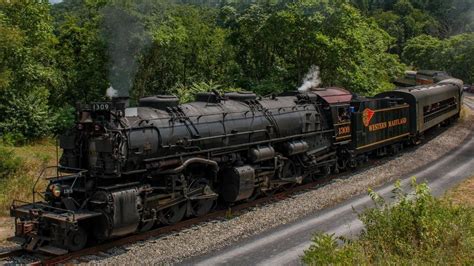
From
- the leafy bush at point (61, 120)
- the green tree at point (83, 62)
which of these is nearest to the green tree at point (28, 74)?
the leafy bush at point (61, 120)

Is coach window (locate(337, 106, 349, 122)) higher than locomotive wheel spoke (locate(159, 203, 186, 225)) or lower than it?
higher

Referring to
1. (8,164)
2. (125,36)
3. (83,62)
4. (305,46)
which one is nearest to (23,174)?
(8,164)

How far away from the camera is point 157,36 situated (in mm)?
27000

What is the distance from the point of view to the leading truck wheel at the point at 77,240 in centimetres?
1120

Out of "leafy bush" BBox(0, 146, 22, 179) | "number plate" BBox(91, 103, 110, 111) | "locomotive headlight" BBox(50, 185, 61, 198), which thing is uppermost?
"number plate" BBox(91, 103, 110, 111)

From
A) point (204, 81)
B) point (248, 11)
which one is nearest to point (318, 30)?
point (248, 11)

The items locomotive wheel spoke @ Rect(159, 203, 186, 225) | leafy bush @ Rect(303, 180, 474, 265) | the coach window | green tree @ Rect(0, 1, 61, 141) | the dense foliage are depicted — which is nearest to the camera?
leafy bush @ Rect(303, 180, 474, 265)

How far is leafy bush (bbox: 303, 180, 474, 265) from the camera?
803 cm

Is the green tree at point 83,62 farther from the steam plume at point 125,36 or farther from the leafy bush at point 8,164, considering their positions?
A: the leafy bush at point 8,164

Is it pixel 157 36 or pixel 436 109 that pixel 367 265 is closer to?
pixel 157 36

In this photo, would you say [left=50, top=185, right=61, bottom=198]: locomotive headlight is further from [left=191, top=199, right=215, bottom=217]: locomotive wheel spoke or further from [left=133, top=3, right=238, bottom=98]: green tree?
[left=133, top=3, right=238, bottom=98]: green tree

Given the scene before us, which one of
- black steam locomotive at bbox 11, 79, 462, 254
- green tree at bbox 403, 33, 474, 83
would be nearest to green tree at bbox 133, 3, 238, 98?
black steam locomotive at bbox 11, 79, 462, 254

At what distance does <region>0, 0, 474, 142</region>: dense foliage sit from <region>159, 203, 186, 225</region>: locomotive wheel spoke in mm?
10948

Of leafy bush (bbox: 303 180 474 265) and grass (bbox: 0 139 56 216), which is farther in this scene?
grass (bbox: 0 139 56 216)
